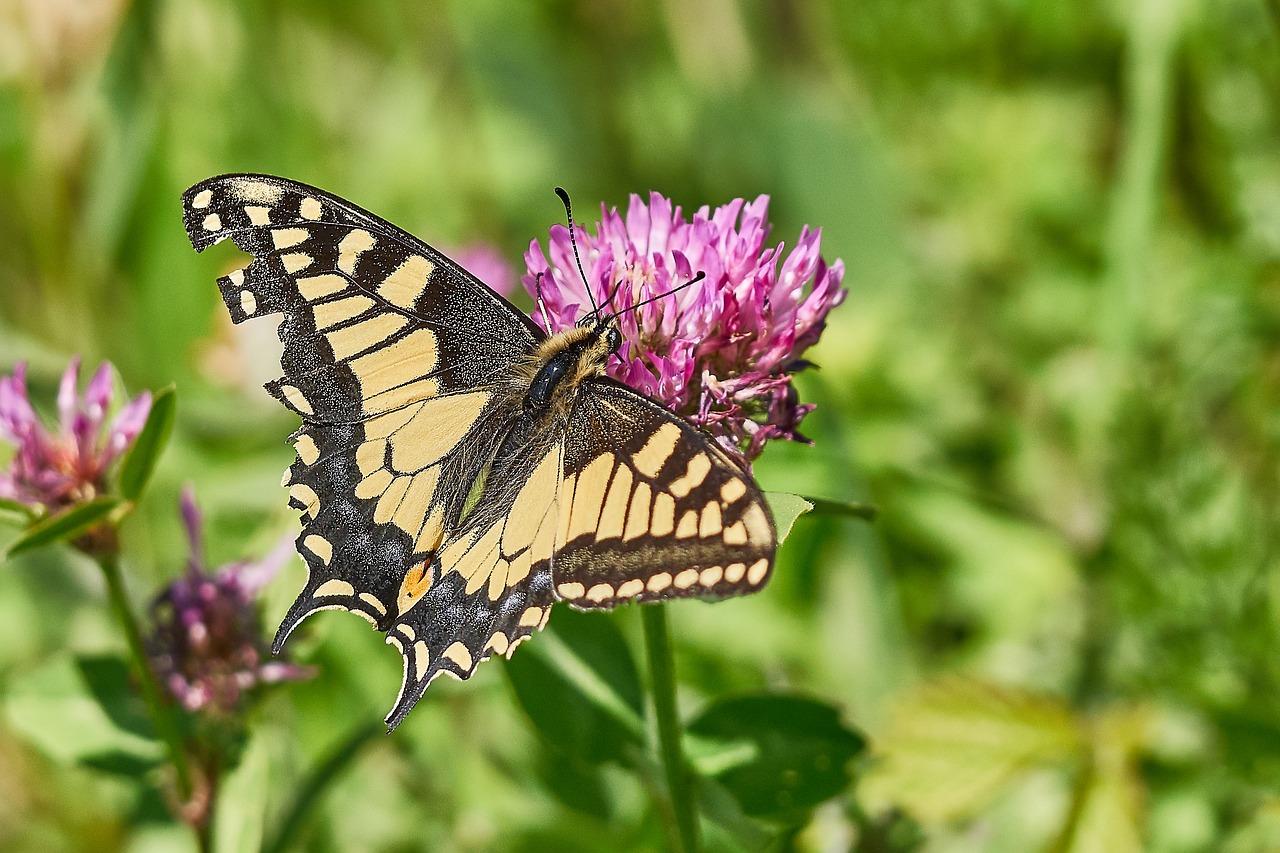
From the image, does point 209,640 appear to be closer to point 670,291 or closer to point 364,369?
point 364,369

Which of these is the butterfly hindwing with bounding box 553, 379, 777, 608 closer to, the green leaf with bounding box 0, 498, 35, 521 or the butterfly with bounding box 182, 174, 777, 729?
the butterfly with bounding box 182, 174, 777, 729

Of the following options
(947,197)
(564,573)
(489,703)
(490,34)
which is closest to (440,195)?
(490,34)

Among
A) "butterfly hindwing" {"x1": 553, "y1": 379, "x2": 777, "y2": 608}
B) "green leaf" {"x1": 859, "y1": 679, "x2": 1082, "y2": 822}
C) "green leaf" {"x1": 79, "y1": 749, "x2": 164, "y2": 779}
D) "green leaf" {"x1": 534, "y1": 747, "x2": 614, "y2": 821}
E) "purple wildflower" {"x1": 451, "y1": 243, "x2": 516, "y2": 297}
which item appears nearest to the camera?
"butterfly hindwing" {"x1": 553, "y1": 379, "x2": 777, "y2": 608}

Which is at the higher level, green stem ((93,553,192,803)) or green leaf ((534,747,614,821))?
green stem ((93,553,192,803))

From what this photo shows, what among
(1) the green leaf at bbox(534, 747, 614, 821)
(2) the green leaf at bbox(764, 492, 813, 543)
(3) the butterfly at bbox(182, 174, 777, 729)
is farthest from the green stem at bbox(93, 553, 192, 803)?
(2) the green leaf at bbox(764, 492, 813, 543)

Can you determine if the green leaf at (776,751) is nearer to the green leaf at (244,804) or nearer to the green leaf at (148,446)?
the green leaf at (244,804)

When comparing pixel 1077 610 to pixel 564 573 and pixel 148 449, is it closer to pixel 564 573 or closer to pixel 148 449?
pixel 564 573
